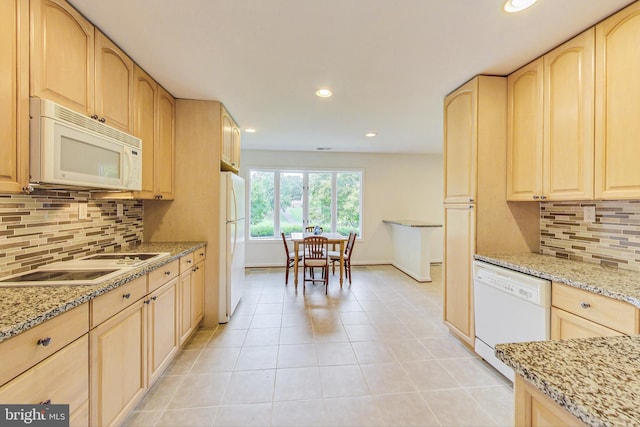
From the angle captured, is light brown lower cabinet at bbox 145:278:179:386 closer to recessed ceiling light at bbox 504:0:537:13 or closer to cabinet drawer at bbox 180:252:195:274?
cabinet drawer at bbox 180:252:195:274

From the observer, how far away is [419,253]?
4453mm

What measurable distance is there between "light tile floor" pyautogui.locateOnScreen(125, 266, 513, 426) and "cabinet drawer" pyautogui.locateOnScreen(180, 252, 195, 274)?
0.72 m

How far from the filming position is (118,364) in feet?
4.52

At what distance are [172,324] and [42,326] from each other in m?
1.16

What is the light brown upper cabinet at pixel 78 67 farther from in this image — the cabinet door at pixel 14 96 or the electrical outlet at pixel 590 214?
the electrical outlet at pixel 590 214

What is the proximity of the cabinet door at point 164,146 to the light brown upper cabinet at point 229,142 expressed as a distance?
0.48m

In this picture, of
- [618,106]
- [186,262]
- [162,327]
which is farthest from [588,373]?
[186,262]

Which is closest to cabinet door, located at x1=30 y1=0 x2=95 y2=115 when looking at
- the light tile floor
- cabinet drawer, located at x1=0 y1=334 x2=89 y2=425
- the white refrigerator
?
cabinet drawer, located at x1=0 y1=334 x2=89 y2=425

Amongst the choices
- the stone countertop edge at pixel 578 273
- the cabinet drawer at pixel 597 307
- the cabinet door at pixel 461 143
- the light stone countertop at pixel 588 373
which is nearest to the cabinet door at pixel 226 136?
the cabinet door at pixel 461 143

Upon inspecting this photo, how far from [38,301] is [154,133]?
1663 millimetres

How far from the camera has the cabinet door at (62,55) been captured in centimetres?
125

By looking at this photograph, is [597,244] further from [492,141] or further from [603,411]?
[603,411]

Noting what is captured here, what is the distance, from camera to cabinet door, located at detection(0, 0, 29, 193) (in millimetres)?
1108

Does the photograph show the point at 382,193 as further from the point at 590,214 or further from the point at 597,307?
the point at 597,307
